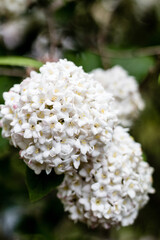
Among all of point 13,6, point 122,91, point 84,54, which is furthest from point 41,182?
point 13,6

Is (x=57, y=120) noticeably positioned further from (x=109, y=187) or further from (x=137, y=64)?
(x=137, y=64)

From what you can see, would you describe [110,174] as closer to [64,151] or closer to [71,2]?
[64,151]

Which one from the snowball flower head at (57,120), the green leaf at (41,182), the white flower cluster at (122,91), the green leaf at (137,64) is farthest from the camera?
the green leaf at (137,64)

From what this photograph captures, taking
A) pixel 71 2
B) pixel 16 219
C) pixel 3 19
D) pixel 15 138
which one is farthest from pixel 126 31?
pixel 15 138

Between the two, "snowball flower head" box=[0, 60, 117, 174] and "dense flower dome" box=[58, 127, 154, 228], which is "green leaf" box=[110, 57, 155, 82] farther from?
"snowball flower head" box=[0, 60, 117, 174]

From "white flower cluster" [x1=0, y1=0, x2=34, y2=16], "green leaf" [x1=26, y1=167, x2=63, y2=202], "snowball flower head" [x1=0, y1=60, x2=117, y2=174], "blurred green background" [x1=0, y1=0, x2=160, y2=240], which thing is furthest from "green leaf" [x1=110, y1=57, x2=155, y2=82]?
"green leaf" [x1=26, y1=167, x2=63, y2=202]

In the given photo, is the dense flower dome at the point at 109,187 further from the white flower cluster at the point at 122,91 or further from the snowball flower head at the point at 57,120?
the white flower cluster at the point at 122,91

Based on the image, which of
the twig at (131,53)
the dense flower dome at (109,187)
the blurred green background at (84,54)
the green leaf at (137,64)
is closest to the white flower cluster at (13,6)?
the blurred green background at (84,54)
